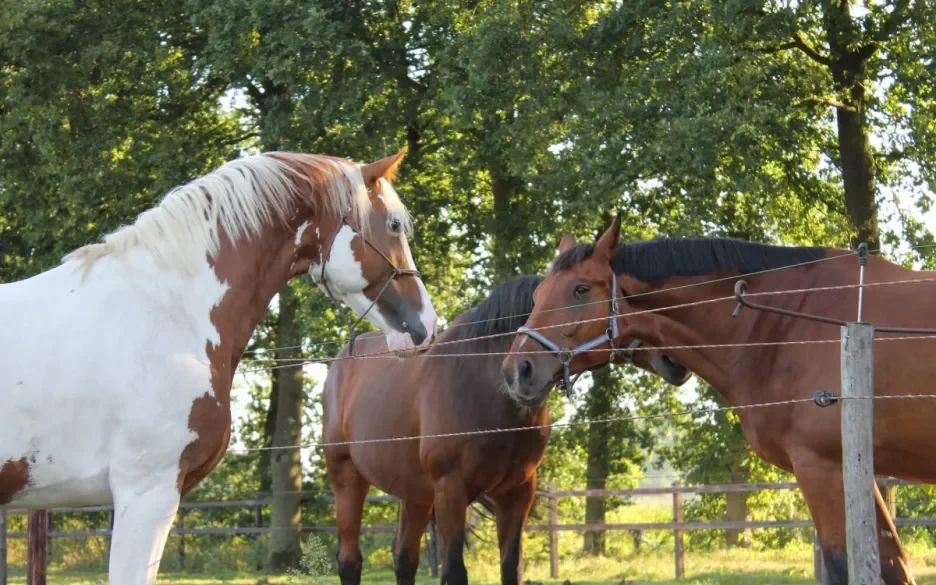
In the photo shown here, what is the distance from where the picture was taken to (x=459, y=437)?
22.1 feet

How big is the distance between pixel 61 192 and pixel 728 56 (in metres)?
10.0

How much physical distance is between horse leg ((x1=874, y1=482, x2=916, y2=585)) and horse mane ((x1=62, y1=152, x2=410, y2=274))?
2.84 meters

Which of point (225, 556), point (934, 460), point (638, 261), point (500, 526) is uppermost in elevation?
point (638, 261)

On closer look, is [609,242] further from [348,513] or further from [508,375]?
[348,513]

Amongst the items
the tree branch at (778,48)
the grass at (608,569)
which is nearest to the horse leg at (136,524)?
the grass at (608,569)

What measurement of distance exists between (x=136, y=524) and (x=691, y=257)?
10.6 feet

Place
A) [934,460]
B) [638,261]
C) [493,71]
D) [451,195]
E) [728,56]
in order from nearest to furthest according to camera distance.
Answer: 1. [934,460]
2. [638,261]
3. [728,56]
4. [493,71]
5. [451,195]

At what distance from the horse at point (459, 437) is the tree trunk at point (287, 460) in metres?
8.73

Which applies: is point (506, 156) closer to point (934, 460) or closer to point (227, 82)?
point (227, 82)

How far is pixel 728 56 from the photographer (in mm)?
11906

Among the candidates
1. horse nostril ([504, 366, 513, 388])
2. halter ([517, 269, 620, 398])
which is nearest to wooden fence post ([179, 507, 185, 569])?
horse nostril ([504, 366, 513, 388])

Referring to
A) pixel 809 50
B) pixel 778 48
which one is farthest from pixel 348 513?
pixel 809 50

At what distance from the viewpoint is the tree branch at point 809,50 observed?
13352 mm

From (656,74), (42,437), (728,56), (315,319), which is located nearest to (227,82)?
(315,319)
